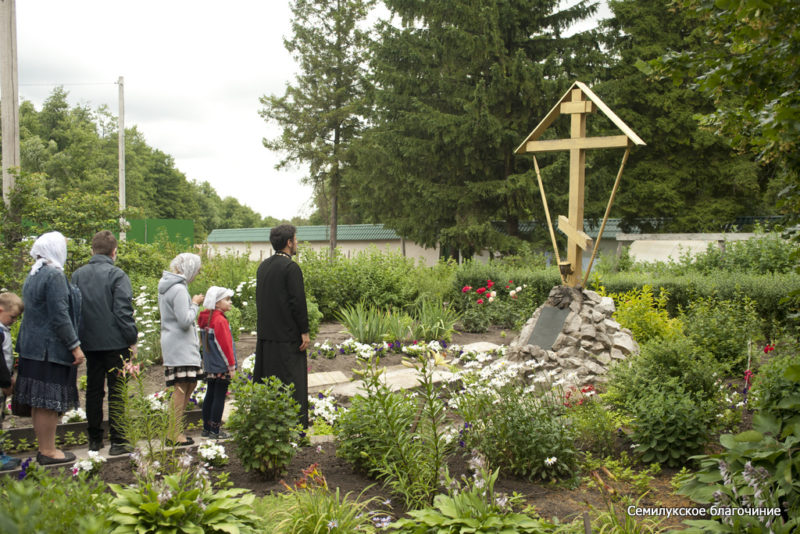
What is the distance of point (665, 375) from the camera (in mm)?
4285

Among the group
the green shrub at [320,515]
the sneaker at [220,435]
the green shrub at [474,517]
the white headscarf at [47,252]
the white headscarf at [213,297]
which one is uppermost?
the white headscarf at [47,252]

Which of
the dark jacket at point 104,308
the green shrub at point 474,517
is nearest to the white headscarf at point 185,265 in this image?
the dark jacket at point 104,308

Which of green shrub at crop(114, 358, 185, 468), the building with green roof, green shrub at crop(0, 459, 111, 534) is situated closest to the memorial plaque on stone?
green shrub at crop(114, 358, 185, 468)

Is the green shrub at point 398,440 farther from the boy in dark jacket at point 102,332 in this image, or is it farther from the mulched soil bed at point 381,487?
the boy in dark jacket at point 102,332

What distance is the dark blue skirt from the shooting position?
387cm

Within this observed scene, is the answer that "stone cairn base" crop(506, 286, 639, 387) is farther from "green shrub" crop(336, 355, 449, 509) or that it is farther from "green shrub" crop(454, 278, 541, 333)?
"green shrub" crop(454, 278, 541, 333)

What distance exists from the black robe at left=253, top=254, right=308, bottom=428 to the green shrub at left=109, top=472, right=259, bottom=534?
70.2 inches

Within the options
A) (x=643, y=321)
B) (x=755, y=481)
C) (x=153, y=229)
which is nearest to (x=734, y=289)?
(x=643, y=321)

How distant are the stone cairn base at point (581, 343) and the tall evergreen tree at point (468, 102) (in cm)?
1134

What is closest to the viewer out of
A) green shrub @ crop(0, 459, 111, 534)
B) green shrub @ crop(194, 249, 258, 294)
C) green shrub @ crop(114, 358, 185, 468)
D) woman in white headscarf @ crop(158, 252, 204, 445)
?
green shrub @ crop(0, 459, 111, 534)

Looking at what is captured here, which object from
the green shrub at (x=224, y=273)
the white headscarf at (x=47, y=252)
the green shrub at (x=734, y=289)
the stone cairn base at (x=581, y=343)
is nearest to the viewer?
the white headscarf at (x=47, y=252)

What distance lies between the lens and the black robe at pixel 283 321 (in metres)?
4.59

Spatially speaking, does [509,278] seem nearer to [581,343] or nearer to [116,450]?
[581,343]

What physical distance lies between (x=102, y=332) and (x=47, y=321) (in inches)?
14.7
